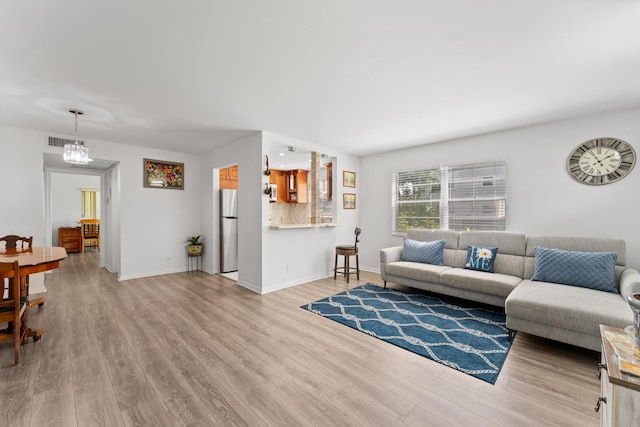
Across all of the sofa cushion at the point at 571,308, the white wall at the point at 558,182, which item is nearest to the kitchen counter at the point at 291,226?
the white wall at the point at 558,182

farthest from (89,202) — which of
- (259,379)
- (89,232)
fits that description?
(259,379)

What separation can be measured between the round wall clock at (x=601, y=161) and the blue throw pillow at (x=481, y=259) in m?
1.39

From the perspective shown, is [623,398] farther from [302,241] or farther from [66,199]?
[66,199]

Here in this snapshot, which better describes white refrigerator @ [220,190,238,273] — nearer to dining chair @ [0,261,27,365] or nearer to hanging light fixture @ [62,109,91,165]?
hanging light fixture @ [62,109,91,165]

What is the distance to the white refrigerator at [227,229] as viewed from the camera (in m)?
5.35

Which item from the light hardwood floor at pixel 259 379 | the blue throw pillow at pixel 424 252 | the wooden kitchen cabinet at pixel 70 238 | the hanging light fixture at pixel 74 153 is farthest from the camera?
the wooden kitchen cabinet at pixel 70 238

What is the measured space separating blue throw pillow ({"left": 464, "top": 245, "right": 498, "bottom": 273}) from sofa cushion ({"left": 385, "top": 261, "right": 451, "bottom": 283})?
0.32 metres

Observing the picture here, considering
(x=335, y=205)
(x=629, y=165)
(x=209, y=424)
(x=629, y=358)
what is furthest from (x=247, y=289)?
(x=629, y=165)

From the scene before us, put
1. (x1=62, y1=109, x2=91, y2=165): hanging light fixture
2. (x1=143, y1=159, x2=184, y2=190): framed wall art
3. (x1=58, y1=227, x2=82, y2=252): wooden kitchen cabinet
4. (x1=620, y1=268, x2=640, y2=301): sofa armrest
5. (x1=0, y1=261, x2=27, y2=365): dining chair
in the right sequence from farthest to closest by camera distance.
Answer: (x1=58, y1=227, x2=82, y2=252): wooden kitchen cabinet
(x1=143, y1=159, x2=184, y2=190): framed wall art
(x1=62, y1=109, x2=91, y2=165): hanging light fixture
(x1=620, y1=268, x2=640, y2=301): sofa armrest
(x1=0, y1=261, x2=27, y2=365): dining chair

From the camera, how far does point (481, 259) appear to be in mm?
3652

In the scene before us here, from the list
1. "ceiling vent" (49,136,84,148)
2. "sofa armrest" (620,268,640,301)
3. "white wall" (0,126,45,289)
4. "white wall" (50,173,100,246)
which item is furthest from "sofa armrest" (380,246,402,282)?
"white wall" (50,173,100,246)

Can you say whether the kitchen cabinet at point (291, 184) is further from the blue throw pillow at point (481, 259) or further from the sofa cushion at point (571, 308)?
the sofa cushion at point (571, 308)

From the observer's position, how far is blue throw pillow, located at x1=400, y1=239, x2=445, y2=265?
4.06 m

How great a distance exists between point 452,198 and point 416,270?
1.57 m
